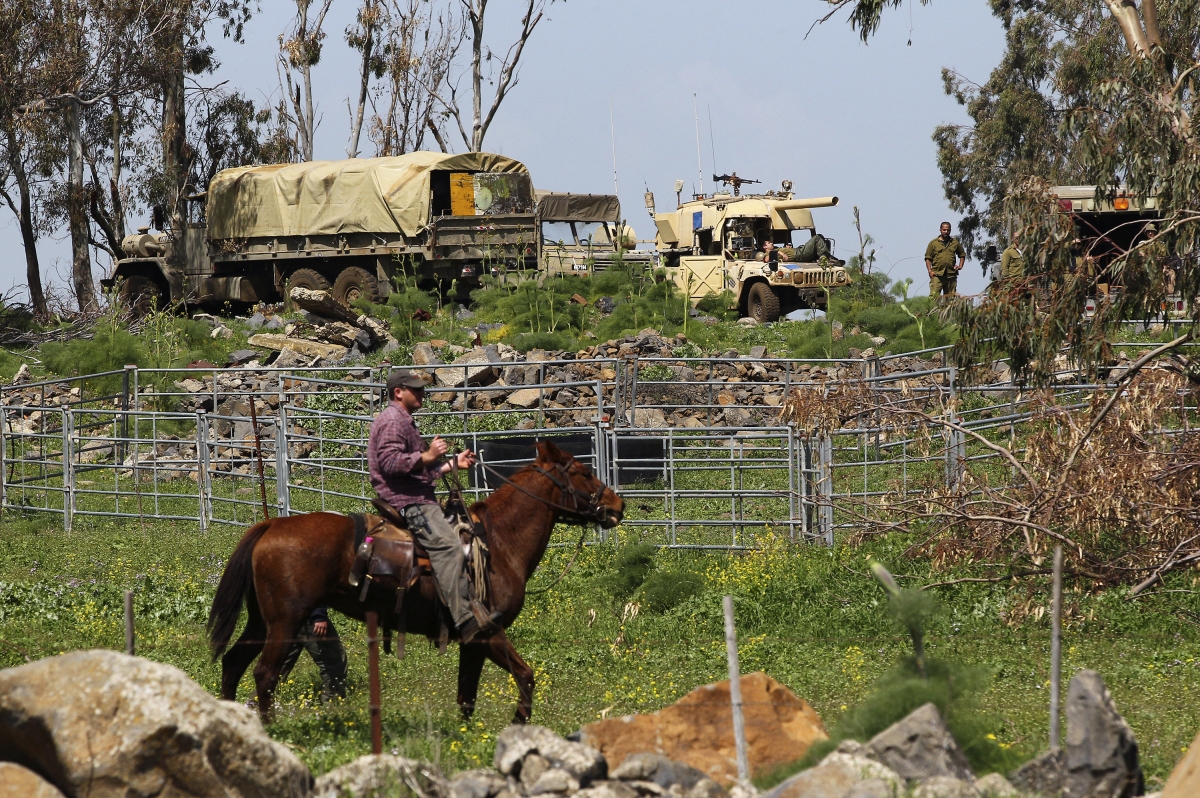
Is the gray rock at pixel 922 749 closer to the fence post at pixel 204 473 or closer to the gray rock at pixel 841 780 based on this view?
the gray rock at pixel 841 780

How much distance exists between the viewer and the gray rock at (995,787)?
16.4ft

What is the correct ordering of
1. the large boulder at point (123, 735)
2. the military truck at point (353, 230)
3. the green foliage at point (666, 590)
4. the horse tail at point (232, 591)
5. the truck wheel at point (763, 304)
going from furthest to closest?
the military truck at point (353, 230) < the truck wheel at point (763, 304) < the green foliage at point (666, 590) < the horse tail at point (232, 591) < the large boulder at point (123, 735)

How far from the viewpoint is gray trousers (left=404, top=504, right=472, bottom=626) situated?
7.47m

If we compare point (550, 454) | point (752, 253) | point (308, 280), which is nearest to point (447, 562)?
point (550, 454)

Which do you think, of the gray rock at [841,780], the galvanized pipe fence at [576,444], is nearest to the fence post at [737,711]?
the gray rock at [841,780]

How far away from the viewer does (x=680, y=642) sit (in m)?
10.0

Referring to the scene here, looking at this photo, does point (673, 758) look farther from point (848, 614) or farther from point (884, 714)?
point (848, 614)

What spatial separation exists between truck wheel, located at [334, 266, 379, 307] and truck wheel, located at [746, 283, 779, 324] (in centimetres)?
832

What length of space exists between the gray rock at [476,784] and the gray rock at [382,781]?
4cm

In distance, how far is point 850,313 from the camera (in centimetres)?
2420

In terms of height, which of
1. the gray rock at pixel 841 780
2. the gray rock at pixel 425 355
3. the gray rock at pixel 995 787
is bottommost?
the gray rock at pixel 995 787

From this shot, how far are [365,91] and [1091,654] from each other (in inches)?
1751

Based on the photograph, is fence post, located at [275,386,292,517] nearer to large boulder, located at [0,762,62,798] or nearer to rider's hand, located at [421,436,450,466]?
rider's hand, located at [421,436,450,466]

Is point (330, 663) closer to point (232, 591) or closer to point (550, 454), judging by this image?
point (232, 591)
